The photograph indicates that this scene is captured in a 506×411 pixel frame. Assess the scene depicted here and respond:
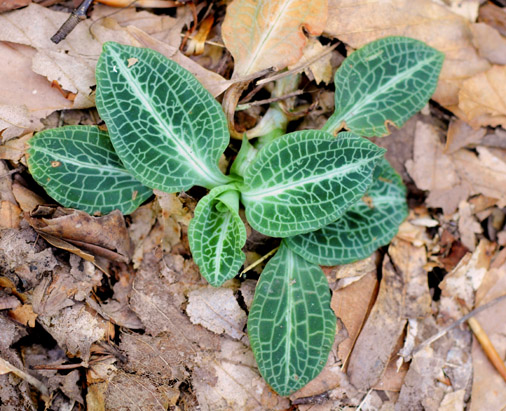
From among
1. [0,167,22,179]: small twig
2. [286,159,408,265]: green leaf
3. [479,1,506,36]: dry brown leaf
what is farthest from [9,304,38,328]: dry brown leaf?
[479,1,506,36]: dry brown leaf

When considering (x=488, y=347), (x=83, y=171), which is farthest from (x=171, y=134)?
(x=488, y=347)

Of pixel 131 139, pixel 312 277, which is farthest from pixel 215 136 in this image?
pixel 312 277

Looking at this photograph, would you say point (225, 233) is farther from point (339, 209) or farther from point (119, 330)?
point (119, 330)

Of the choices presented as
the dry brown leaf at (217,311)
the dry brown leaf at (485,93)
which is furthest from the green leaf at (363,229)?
the dry brown leaf at (485,93)

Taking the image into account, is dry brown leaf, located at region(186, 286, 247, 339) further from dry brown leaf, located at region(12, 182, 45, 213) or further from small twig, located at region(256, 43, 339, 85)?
small twig, located at region(256, 43, 339, 85)

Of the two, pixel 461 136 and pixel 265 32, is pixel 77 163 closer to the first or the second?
pixel 265 32

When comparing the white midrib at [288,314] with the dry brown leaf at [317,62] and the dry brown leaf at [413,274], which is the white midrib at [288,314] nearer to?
the dry brown leaf at [413,274]

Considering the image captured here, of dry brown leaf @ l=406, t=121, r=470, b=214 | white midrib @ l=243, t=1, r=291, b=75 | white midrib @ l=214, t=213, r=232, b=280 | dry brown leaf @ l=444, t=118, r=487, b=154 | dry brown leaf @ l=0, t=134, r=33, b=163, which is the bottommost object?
white midrib @ l=214, t=213, r=232, b=280
